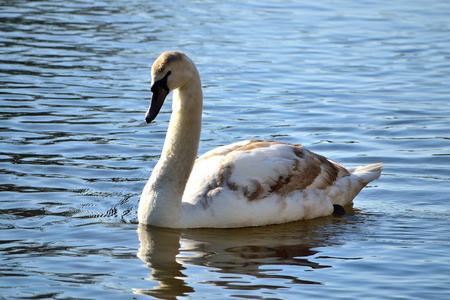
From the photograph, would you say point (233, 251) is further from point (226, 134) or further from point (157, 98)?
point (226, 134)

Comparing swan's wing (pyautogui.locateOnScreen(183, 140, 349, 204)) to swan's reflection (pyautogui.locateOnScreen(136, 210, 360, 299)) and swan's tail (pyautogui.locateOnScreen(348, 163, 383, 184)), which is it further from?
swan's tail (pyautogui.locateOnScreen(348, 163, 383, 184))

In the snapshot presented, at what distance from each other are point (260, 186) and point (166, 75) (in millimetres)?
1463

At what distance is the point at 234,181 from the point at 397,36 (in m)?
10.7

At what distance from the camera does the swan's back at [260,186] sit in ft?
29.8

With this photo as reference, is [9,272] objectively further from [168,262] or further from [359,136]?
[359,136]

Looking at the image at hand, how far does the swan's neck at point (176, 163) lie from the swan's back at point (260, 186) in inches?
6.9

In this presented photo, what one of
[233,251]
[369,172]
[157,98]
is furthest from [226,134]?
[233,251]

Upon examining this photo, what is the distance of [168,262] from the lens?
8.22 meters

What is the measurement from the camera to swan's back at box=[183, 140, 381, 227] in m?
9.09

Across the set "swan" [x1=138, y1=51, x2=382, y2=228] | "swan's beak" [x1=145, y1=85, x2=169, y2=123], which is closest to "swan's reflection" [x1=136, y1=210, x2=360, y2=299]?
"swan" [x1=138, y1=51, x2=382, y2=228]

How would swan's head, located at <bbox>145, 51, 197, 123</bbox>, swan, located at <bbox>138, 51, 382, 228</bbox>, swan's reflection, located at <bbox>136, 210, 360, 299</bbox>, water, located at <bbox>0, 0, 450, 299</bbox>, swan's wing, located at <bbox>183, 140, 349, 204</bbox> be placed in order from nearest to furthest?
swan's reflection, located at <bbox>136, 210, 360, 299</bbox>
water, located at <bbox>0, 0, 450, 299</bbox>
swan's head, located at <bbox>145, 51, 197, 123</bbox>
swan, located at <bbox>138, 51, 382, 228</bbox>
swan's wing, located at <bbox>183, 140, 349, 204</bbox>

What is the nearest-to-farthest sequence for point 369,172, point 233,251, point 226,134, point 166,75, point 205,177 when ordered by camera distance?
point 233,251, point 166,75, point 205,177, point 369,172, point 226,134

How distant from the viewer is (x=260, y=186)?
364 inches

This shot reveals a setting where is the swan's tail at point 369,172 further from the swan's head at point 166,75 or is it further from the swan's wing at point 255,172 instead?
the swan's head at point 166,75
